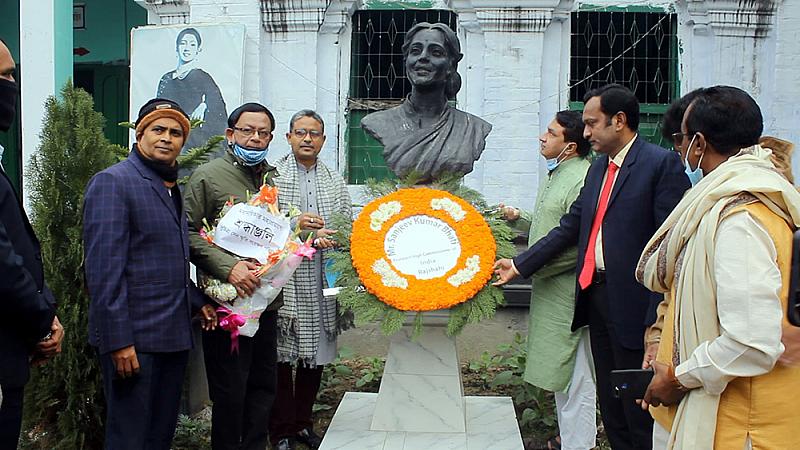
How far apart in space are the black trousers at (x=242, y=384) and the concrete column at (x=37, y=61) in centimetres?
406

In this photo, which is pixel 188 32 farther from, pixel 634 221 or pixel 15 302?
pixel 15 302

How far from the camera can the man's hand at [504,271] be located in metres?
3.99

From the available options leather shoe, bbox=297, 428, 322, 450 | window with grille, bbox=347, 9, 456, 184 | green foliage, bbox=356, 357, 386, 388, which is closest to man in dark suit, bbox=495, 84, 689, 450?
leather shoe, bbox=297, 428, 322, 450

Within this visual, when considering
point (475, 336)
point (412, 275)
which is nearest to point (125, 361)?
point (412, 275)

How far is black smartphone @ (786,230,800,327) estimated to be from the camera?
214cm

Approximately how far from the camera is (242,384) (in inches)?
147

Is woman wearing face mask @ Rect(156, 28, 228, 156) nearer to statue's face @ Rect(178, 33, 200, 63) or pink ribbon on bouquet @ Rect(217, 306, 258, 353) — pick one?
statue's face @ Rect(178, 33, 200, 63)

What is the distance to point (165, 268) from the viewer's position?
3.25 meters

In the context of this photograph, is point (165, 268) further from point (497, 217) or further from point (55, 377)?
point (497, 217)

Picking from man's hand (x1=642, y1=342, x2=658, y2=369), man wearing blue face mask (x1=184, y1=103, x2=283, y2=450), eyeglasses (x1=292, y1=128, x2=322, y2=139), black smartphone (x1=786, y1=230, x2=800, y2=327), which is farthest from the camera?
eyeglasses (x1=292, y1=128, x2=322, y2=139)

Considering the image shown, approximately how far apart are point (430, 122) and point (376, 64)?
2579 mm

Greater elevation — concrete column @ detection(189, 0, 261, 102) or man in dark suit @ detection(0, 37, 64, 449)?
concrete column @ detection(189, 0, 261, 102)

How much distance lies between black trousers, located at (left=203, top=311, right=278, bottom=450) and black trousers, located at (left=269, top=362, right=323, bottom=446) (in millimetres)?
428

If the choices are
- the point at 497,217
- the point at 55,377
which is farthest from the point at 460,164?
the point at 55,377
